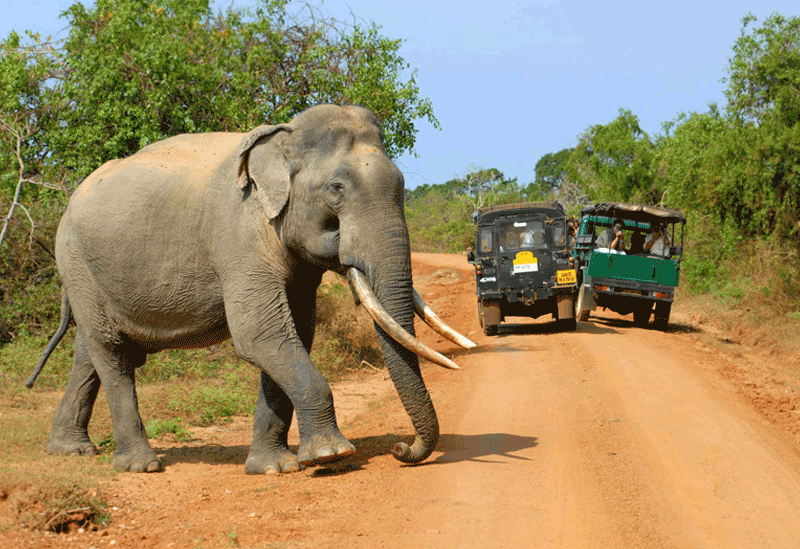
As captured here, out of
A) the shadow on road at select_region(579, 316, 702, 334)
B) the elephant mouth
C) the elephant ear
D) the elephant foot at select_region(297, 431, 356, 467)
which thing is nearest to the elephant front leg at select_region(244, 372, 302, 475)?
the elephant foot at select_region(297, 431, 356, 467)

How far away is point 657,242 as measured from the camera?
19766 mm

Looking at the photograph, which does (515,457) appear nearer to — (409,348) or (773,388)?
(409,348)

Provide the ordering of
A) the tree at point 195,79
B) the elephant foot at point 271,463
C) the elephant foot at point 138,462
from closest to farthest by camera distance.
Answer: the elephant foot at point 271,463 < the elephant foot at point 138,462 < the tree at point 195,79

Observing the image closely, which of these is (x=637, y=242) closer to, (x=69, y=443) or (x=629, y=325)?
(x=629, y=325)

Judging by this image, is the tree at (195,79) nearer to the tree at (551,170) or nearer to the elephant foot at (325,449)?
the elephant foot at (325,449)

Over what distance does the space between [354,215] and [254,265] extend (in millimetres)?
1004

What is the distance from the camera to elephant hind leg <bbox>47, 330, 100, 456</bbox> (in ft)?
28.8

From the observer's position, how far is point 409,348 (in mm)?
6609

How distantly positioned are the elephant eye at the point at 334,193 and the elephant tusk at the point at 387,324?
1.91 feet

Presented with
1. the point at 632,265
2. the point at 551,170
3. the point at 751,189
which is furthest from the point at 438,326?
the point at 551,170

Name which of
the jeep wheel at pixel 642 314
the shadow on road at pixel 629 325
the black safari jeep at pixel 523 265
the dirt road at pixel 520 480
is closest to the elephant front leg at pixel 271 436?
the dirt road at pixel 520 480

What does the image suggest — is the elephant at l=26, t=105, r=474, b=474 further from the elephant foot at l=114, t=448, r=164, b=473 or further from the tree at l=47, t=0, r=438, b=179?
the tree at l=47, t=0, r=438, b=179

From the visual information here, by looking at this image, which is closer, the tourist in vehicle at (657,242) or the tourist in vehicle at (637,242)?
the tourist in vehicle at (657,242)

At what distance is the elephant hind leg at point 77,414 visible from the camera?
8781 mm
